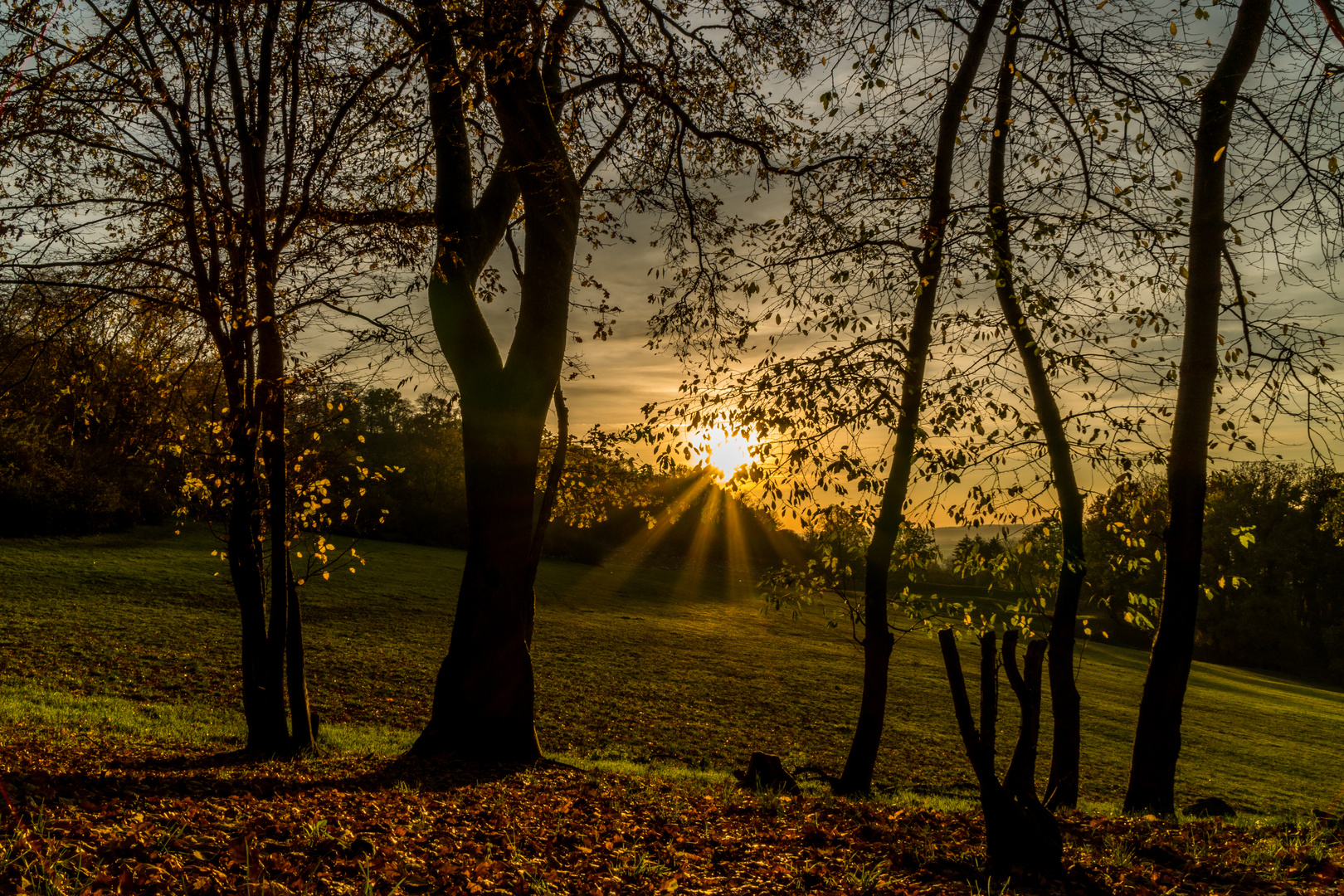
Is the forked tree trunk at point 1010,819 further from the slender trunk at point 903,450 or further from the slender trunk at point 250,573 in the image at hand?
the slender trunk at point 250,573

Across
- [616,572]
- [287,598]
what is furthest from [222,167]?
[616,572]

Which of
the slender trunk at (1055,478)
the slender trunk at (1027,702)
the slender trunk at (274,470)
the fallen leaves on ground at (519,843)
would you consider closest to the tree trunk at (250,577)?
the slender trunk at (274,470)

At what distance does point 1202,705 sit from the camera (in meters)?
27.5

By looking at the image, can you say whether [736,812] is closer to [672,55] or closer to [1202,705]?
[672,55]

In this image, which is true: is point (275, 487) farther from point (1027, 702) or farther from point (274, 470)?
point (1027, 702)

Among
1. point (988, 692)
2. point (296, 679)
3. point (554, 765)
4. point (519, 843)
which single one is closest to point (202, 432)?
point (296, 679)

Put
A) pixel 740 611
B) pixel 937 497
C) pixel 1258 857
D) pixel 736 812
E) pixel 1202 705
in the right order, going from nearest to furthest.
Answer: pixel 1258 857
pixel 736 812
pixel 937 497
pixel 1202 705
pixel 740 611

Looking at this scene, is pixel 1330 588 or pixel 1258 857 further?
pixel 1330 588

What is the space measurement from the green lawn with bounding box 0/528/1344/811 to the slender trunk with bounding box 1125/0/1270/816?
Answer: 6.07 metres

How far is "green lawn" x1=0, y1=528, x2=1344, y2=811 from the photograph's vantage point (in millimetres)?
14336

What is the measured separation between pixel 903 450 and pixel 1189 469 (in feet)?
8.58

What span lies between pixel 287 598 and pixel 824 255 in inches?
282

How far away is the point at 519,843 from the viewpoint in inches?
185

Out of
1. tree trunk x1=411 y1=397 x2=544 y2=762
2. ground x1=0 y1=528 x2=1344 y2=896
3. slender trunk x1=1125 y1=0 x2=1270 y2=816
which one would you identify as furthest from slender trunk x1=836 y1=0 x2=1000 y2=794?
tree trunk x1=411 y1=397 x2=544 y2=762
